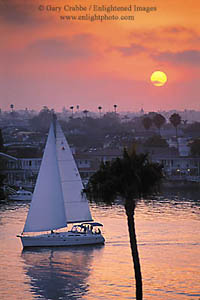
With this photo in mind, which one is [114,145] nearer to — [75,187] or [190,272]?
[75,187]

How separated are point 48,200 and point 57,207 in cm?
68

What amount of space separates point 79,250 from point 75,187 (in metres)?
5.47

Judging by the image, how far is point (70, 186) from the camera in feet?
155

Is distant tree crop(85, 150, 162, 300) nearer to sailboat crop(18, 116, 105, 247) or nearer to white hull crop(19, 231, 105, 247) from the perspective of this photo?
white hull crop(19, 231, 105, 247)

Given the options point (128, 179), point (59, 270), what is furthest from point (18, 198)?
point (128, 179)

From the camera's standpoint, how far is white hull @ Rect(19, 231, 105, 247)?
4362 cm

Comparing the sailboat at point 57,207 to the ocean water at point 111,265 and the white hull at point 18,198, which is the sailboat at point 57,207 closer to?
the ocean water at point 111,265

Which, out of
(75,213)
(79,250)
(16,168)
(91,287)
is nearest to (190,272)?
(91,287)

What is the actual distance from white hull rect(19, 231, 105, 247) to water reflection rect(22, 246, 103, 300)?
0.45 metres

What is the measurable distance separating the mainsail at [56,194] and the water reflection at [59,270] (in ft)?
7.99

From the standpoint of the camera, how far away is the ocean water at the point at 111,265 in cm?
3372

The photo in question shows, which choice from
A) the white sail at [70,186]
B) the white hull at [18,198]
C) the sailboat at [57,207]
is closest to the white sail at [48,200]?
the sailboat at [57,207]

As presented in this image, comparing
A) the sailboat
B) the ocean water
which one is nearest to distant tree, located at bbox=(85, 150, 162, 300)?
the ocean water

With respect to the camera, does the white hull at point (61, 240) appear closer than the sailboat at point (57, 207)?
Yes
